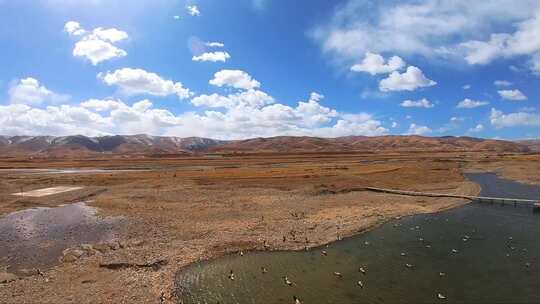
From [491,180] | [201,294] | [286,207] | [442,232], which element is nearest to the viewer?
[201,294]

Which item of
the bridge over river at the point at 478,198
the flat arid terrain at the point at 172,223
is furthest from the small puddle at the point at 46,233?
the bridge over river at the point at 478,198

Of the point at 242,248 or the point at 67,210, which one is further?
the point at 67,210

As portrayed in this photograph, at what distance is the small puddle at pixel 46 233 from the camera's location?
2533 cm

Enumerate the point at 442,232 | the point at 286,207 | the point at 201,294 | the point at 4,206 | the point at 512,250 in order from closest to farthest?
the point at 201,294 < the point at 512,250 < the point at 442,232 < the point at 286,207 < the point at 4,206

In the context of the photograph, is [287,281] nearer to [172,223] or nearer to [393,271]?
Result: [393,271]

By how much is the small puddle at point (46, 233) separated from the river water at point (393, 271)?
35.5ft

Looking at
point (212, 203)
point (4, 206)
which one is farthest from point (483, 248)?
point (4, 206)

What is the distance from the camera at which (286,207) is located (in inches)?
1676

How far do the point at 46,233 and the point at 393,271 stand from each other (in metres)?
29.1

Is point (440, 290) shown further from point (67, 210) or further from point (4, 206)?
point (4, 206)

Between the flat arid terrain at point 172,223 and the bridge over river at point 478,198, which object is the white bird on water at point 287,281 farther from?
the bridge over river at point 478,198

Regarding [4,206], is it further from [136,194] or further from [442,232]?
[442,232]

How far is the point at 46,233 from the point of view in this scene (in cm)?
3266

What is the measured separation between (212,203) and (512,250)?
102ft
